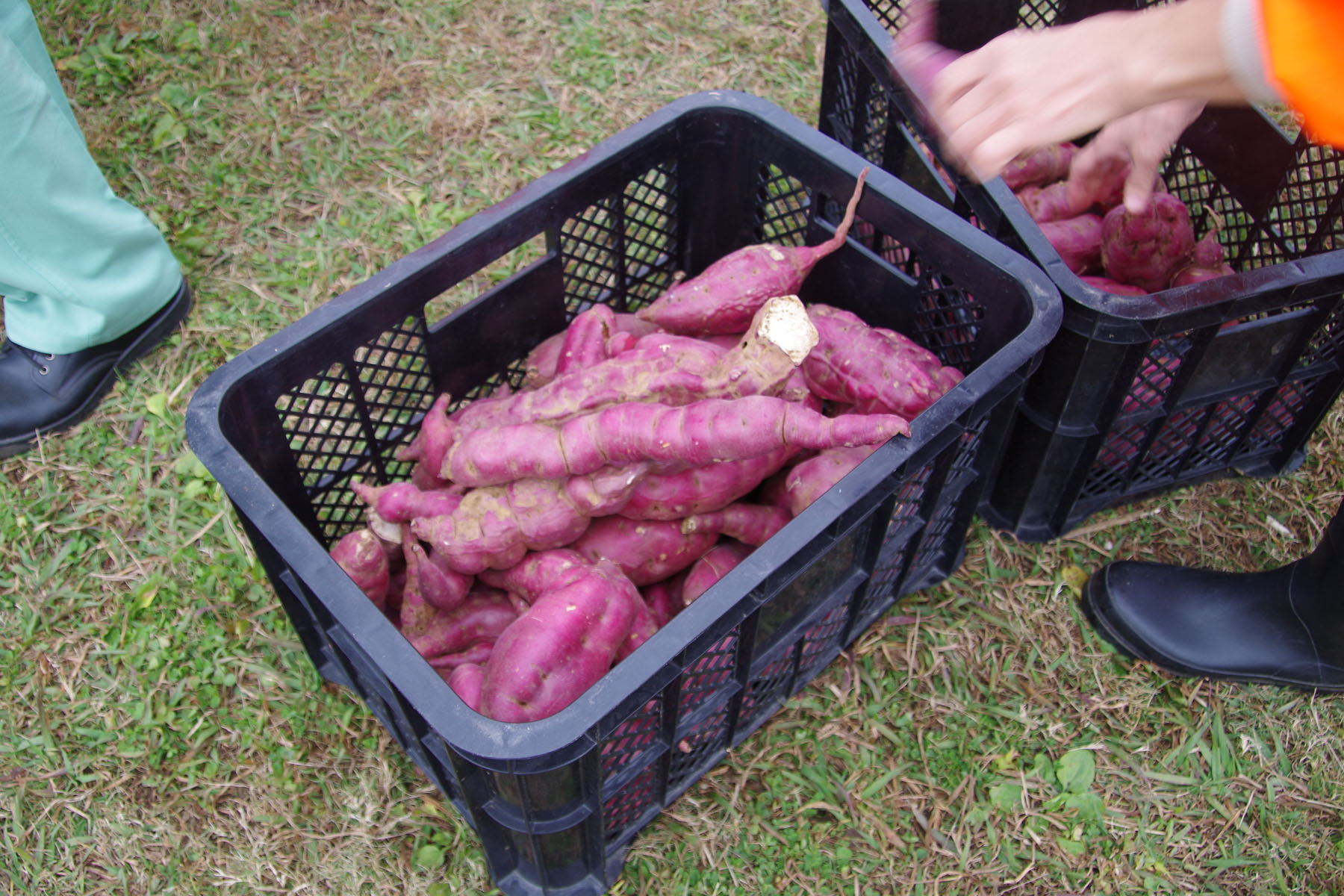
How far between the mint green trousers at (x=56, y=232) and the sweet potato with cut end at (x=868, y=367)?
153 centimetres

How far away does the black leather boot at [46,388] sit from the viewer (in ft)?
6.91

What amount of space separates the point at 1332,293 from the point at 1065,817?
960mm

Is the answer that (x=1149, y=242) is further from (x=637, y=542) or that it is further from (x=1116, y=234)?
(x=637, y=542)

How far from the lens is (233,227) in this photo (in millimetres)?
2494

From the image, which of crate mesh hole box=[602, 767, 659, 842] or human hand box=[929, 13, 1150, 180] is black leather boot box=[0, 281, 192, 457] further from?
human hand box=[929, 13, 1150, 180]

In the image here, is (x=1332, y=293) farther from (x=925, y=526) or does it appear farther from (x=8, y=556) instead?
(x=8, y=556)

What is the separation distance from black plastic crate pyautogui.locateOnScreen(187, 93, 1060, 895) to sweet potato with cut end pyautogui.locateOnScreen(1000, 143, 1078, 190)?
12.2 inches

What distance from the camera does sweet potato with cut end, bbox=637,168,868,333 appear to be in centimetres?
166

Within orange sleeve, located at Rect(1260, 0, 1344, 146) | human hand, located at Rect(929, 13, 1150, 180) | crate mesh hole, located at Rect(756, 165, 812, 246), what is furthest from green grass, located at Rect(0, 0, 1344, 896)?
orange sleeve, located at Rect(1260, 0, 1344, 146)

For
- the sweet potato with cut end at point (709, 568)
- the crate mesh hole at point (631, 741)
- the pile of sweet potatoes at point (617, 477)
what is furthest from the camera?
the sweet potato with cut end at point (709, 568)

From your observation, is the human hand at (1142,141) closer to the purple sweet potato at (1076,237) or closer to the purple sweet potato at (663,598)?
the purple sweet potato at (1076,237)

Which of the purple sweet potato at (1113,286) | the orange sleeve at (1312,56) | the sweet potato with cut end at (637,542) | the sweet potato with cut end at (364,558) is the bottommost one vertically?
the sweet potato with cut end at (364,558)

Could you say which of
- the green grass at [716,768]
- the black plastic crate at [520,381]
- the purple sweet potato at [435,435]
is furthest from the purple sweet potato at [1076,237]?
the purple sweet potato at [435,435]

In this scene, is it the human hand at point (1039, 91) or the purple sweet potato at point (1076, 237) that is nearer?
the human hand at point (1039, 91)
